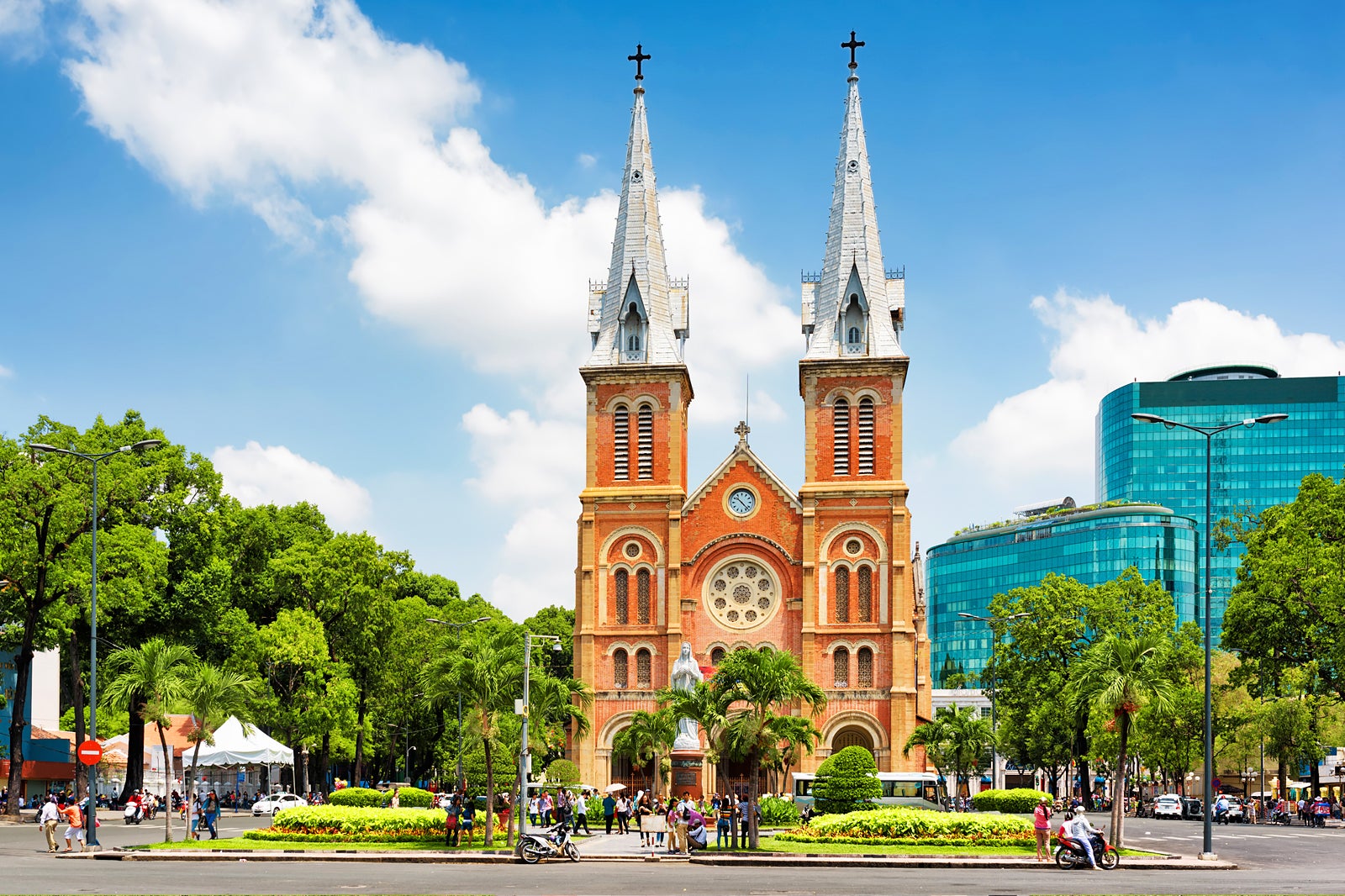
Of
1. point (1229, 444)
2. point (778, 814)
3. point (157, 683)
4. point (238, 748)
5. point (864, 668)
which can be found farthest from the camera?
point (1229, 444)

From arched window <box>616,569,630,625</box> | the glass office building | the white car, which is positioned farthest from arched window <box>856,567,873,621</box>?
the glass office building

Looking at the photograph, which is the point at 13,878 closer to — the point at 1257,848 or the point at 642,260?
the point at 1257,848

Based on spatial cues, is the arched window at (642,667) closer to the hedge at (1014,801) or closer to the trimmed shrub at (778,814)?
the trimmed shrub at (778,814)

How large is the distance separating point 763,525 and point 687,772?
2482 centimetres

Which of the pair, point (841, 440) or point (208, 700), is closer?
point (208, 700)

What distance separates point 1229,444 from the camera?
15288 centimetres

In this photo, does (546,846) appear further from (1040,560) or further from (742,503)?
(1040,560)

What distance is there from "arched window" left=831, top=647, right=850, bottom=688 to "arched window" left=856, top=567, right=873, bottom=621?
1.99m

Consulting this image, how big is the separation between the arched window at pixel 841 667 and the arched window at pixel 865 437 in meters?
9.36

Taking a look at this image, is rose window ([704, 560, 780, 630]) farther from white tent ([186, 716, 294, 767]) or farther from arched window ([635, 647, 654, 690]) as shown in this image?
white tent ([186, 716, 294, 767])

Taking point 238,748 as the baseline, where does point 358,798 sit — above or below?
below

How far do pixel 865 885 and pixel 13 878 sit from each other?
1573 centimetres

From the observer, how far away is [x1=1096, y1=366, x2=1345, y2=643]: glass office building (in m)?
151

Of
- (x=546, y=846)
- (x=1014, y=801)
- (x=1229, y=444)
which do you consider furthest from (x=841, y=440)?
(x=1229, y=444)
